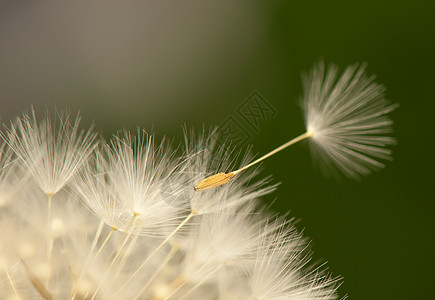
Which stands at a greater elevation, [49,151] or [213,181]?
[49,151]

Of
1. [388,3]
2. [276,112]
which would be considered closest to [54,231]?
[276,112]

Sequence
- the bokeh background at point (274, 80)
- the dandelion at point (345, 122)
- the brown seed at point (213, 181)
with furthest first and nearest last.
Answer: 1. the bokeh background at point (274, 80)
2. the dandelion at point (345, 122)
3. the brown seed at point (213, 181)

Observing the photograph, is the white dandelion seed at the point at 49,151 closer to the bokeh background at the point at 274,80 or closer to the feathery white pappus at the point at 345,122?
the feathery white pappus at the point at 345,122

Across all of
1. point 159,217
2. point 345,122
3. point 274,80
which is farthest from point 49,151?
point 274,80

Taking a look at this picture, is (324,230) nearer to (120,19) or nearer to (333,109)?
(333,109)

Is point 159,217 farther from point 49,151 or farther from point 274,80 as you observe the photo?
point 274,80

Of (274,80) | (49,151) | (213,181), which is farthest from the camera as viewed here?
(274,80)

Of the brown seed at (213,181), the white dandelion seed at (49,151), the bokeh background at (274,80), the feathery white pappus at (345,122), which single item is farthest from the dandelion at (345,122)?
the bokeh background at (274,80)

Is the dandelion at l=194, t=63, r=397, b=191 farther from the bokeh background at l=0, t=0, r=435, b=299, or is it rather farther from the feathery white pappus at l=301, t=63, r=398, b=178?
the bokeh background at l=0, t=0, r=435, b=299
